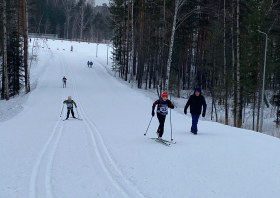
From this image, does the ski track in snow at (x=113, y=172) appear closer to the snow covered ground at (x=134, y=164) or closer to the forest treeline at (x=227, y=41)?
the snow covered ground at (x=134, y=164)

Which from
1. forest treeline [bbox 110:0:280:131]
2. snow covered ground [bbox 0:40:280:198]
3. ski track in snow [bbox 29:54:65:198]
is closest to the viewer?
ski track in snow [bbox 29:54:65:198]

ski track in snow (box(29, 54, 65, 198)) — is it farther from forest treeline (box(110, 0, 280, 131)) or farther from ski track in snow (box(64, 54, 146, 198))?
forest treeline (box(110, 0, 280, 131))

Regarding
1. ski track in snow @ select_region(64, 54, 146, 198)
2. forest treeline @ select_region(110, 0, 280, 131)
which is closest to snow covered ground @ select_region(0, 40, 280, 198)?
ski track in snow @ select_region(64, 54, 146, 198)

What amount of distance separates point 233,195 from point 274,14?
2406 centimetres

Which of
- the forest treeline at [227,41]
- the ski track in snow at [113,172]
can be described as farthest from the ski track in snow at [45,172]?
the forest treeline at [227,41]

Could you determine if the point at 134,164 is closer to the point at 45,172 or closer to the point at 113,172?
the point at 113,172

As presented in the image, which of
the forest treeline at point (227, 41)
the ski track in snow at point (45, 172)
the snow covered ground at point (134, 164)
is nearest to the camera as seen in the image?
the ski track in snow at point (45, 172)

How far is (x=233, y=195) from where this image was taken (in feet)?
17.7

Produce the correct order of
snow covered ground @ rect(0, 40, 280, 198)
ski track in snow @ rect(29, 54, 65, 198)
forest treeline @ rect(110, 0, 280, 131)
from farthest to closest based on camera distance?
forest treeline @ rect(110, 0, 280, 131) < snow covered ground @ rect(0, 40, 280, 198) < ski track in snow @ rect(29, 54, 65, 198)

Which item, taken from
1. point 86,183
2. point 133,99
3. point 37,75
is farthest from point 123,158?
point 37,75

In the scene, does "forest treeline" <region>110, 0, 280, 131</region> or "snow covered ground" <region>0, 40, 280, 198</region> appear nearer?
"snow covered ground" <region>0, 40, 280, 198</region>

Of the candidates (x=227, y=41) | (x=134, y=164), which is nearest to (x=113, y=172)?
(x=134, y=164)

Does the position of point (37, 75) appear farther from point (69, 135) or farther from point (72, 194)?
point (72, 194)

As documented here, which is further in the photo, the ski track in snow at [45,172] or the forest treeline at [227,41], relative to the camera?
the forest treeline at [227,41]
